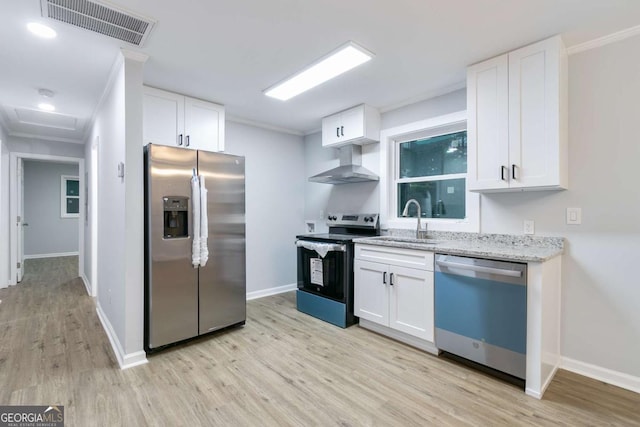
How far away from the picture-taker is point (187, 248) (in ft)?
8.92

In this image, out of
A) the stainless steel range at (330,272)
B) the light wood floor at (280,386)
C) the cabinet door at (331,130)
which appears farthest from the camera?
the cabinet door at (331,130)

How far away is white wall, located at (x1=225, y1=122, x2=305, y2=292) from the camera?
4.21 meters

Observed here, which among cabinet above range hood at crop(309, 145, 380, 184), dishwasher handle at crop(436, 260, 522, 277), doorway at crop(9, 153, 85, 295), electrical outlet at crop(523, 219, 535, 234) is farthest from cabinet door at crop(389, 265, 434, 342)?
doorway at crop(9, 153, 85, 295)

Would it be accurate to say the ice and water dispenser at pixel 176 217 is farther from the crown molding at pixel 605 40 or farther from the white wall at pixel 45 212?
the white wall at pixel 45 212

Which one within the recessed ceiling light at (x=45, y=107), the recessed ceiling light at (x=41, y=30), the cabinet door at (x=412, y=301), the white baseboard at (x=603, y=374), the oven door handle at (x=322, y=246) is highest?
the recessed ceiling light at (x=45, y=107)

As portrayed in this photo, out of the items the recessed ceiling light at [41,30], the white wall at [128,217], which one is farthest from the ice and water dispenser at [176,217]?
the recessed ceiling light at [41,30]

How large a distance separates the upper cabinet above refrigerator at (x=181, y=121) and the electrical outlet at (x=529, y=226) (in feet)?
10.1

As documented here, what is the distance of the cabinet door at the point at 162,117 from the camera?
2.95m

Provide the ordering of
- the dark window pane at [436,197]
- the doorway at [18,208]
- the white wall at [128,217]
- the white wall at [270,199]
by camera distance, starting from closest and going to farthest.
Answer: the white wall at [128,217]
the dark window pane at [436,197]
the white wall at [270,199]
the doorway at [18,208]

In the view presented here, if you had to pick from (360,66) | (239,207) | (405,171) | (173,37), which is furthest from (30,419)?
(405,171)

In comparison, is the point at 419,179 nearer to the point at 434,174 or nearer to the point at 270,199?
the point at 434,174

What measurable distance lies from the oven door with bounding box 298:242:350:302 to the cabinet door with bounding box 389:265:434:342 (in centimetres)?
56

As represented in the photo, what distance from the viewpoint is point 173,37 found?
2176 mm

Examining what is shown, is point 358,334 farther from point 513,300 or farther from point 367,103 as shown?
point 367,103
